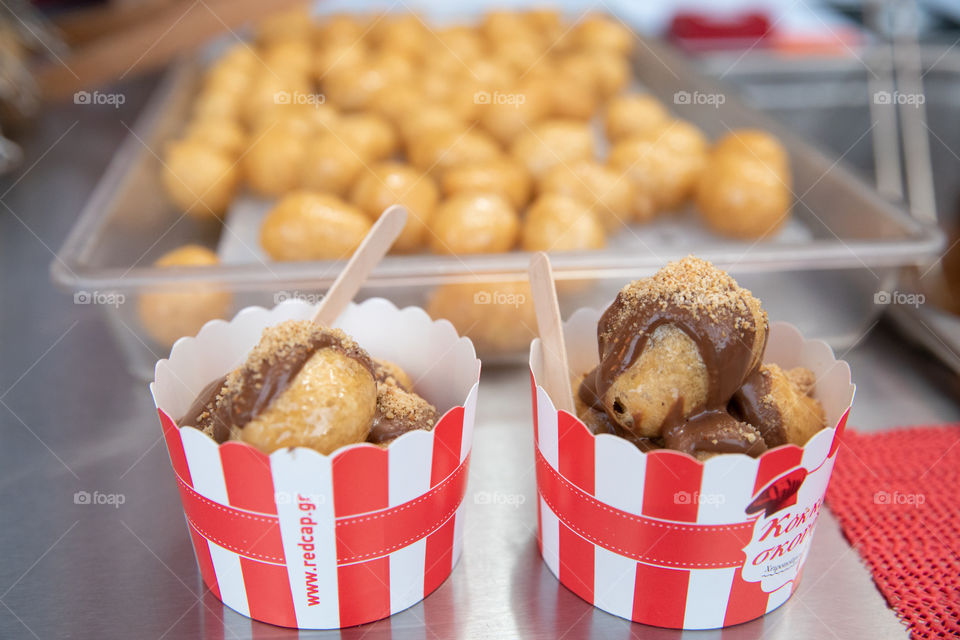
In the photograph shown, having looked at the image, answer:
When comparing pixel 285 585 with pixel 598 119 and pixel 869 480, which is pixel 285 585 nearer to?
pixel 869 480

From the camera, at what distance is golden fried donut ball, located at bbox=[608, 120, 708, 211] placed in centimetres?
158

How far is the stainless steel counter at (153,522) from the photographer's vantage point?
0.92 meters

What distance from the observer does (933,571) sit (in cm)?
99

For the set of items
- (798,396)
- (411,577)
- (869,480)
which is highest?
(798,396)

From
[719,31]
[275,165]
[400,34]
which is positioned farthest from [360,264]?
[719,31]

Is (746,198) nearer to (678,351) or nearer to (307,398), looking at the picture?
(678,351)

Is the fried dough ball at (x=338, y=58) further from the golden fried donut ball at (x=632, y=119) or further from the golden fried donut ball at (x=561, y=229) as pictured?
the golden fried donut ball at (x=561, y=229)

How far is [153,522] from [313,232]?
1.75ft

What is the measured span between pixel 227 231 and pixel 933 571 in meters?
1.33

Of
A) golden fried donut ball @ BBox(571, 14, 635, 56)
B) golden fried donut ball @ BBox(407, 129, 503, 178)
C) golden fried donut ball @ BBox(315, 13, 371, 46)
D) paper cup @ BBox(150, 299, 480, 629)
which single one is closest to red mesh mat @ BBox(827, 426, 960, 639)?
paper cup @ BBox(150, 299, 480, 629)

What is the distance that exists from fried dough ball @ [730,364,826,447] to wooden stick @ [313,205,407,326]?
0.47 m

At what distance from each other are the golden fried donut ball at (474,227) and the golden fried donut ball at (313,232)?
14cm

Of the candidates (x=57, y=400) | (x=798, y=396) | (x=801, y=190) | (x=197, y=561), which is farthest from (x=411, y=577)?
(x=801, y=190)

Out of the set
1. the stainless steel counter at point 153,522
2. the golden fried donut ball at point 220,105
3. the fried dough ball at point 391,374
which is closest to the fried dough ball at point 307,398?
the fried dough ball at point 391,374
